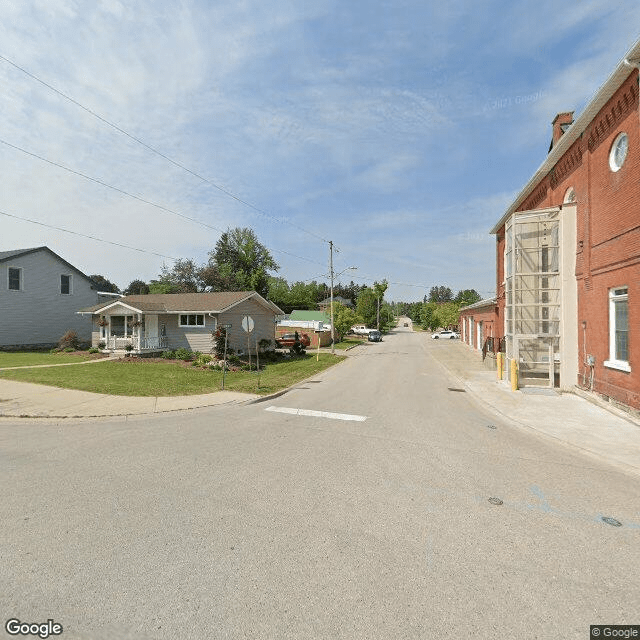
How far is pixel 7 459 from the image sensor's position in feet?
19.5

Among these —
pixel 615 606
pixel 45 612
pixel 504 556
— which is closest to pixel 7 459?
pixel 45 612

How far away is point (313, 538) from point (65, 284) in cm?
3600

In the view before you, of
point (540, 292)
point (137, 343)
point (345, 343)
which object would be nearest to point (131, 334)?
point (137, 343)

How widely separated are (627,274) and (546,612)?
31.4ft

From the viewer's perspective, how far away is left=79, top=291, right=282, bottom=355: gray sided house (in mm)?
22281

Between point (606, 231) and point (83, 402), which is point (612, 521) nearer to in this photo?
point (606, 231)

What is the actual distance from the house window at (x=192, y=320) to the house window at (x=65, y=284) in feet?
51.4

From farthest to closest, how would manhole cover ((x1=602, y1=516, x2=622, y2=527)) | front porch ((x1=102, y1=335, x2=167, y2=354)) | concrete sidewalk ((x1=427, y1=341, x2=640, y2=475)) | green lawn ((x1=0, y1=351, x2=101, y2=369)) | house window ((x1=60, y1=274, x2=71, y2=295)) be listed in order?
house window ((x1=60, y1=274, x2=71, y2=295))
front porch ((x1=102, y1=335, x2=167, y2=354))
green lawn ((x1=0, y1=351, x2=101, y2=369))
concrete sidewalk ((x1=427, y1=341, x2=640, y2=475))
manhole cover ((x1=602, y1=516, x2=622, y2=527))

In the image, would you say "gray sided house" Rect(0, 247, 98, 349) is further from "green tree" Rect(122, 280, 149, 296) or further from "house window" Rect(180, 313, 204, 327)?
"green tree" Rect(122, 280, 149, 296)

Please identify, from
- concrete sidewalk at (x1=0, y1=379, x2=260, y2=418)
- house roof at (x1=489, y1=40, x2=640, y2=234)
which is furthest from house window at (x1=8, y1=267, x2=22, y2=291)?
house roof at (x1=489, y1=40, x2=640, y2=234)

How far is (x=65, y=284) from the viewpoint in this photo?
102ft

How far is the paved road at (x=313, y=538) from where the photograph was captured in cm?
272

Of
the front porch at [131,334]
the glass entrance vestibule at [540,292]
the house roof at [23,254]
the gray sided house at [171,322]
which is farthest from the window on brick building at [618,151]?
the house roof at [23,254]

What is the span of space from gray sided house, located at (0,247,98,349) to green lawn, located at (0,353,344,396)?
14086mm
